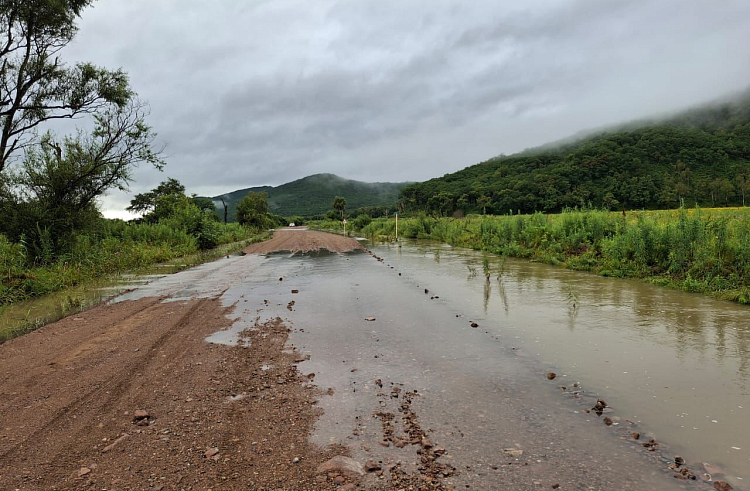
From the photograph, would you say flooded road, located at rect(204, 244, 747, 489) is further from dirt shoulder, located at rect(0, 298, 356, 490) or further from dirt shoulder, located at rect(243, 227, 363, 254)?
dirt shoulder, located at rect(243, 227, 363, 254)

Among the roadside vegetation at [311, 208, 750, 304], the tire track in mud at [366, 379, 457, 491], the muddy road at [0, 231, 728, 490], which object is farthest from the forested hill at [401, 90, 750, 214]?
the tire track in mud at [366, 379, 457, 491]

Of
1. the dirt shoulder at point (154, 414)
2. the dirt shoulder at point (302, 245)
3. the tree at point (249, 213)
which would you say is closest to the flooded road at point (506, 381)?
the dirt shoulder at point (154, 414)

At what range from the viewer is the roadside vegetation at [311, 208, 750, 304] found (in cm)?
893

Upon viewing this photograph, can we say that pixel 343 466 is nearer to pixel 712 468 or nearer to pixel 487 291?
pixel 712 468

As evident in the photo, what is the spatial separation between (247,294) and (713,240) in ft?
36.1

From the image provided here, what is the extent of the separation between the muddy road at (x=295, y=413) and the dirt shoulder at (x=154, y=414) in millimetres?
15

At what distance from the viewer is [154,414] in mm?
→ 3523

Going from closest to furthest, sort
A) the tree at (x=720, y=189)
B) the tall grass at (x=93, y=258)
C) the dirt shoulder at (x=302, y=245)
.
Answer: the tall grass at (x=93, y=258) < the dirt shoulder at (x=302, y=245) < the tree at (x=720, y=189)

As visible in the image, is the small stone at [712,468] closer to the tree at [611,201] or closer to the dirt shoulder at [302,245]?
the dirt shoulder at [302,245]

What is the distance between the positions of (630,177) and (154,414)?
239 feet

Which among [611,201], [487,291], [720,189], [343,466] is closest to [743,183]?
[720,189]

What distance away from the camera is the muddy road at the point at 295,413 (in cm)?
268

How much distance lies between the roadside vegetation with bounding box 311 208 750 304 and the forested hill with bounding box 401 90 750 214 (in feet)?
133

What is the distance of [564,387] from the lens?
4164mm
